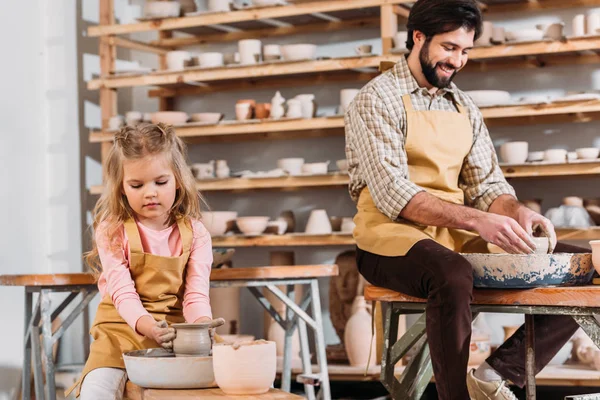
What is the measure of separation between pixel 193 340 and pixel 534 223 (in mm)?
1332

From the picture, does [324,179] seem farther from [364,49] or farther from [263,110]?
[364,49]

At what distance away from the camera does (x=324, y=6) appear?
4781 millimetres

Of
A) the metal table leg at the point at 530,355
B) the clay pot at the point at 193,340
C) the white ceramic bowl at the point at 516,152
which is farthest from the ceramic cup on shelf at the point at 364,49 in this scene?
the clay pot at the point at 193,340

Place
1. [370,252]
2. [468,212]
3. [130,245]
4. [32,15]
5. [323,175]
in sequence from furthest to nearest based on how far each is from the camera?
[32,15], [323,175], [370,252], [468,212], [130,245]

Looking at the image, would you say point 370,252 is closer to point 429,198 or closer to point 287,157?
point 429,198

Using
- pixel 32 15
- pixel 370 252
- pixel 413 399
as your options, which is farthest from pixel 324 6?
pixel 413 399

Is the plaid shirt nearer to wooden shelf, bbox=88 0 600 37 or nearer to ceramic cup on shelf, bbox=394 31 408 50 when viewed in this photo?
ceramic cup on shelf, bbox=394 31 408 50

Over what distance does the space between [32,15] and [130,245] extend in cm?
284

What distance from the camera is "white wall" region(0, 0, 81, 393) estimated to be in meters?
4.82

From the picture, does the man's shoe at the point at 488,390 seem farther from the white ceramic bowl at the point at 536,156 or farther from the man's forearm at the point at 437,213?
the white ceramic bowl at the point at 536,156

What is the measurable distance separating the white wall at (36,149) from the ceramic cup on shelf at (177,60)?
0.67 metres

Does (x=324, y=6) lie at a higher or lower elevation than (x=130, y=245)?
higher

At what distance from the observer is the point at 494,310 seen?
107 inches

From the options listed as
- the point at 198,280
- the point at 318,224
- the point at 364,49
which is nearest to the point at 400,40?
the point at 364,49
